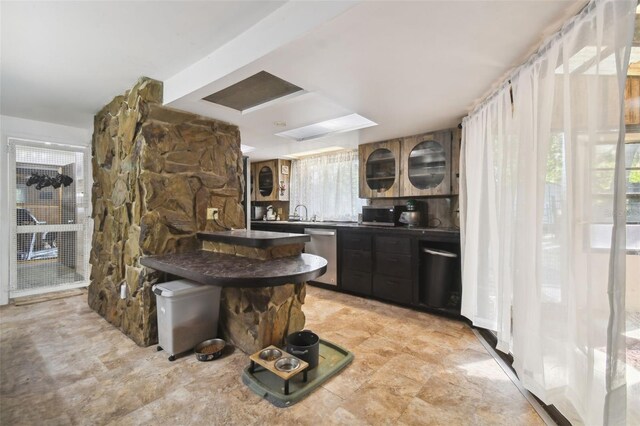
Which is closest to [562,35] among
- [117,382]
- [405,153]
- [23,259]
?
[405,153]

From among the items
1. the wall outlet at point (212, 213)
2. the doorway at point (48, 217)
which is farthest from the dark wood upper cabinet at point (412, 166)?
the doorway at point (48, 217)

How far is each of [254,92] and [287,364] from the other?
2.16 m

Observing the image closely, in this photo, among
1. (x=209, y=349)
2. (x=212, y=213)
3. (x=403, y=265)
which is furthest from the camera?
(x=403, y=265)

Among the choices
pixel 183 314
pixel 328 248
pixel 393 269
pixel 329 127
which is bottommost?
pixel 183 314

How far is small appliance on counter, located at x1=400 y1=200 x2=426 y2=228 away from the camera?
3.58 m

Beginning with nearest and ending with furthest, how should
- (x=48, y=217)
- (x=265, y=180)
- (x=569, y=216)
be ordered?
(x=569, y=216), (x=48, y=217), (x=265, y=180)

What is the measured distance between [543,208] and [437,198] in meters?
2.17

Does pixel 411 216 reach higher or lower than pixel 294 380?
higher

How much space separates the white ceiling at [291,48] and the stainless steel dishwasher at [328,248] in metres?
1.85

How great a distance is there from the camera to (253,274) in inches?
67.9

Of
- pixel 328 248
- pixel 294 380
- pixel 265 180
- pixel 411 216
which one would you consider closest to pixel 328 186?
pixel 328 248

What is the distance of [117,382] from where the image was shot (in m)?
1.90

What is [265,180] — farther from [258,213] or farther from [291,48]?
[291,48]

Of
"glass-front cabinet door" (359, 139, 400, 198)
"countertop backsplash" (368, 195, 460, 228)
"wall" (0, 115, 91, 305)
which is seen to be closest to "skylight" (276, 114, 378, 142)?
"glass-front cabinet door" (359, 139, 400, 198)
